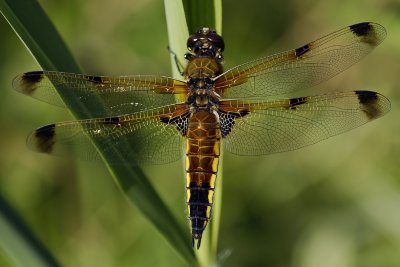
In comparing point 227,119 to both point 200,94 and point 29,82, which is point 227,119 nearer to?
point 200,94

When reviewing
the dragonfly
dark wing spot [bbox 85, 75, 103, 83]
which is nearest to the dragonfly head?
the dragonfly

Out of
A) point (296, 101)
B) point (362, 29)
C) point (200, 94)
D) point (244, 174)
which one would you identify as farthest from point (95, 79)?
point (244, 174)

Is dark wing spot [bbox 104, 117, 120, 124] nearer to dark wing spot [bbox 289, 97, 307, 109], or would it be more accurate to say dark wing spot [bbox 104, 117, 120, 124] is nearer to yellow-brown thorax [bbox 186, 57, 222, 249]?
yellow-brown thorax [bbox 186, 57, 222, 249]

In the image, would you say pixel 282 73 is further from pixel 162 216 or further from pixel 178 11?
pixel 162 216

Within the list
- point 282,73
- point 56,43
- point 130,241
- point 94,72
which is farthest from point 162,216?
point 94,72

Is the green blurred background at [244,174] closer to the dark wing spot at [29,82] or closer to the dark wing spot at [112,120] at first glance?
the dark wing spot at [112,120]

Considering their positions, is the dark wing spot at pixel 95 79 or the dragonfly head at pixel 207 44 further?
the dark wing spot at pixel 95 79

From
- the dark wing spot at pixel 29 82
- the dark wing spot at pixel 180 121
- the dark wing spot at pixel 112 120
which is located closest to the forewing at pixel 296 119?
the dark wing spot at pixel 180 121
